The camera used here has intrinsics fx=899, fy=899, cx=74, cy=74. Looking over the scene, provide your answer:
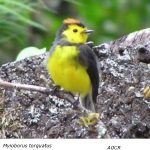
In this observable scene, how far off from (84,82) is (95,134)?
0.20m

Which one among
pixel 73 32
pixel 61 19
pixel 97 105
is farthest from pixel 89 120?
pixel 61 19

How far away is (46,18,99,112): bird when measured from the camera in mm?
2855

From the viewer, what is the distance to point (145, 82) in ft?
9.82

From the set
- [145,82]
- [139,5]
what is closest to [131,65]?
[145,82]

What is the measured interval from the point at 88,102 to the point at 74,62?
0.16m

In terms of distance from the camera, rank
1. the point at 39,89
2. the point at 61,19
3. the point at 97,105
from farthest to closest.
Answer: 1. the point at 61,19
2. the point at 97,105
3. the point at 39,89

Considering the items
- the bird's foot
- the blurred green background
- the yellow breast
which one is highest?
the blurred green background

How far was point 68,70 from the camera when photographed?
285 centimetres

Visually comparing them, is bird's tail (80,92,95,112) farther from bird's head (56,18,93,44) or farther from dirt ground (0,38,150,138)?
bird's head (56,18,93,44)

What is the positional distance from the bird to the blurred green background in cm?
71

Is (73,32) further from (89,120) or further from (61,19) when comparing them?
(61,19)

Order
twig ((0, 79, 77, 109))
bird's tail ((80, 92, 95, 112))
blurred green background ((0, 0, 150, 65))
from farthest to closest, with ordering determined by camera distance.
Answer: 1. blurred green background ((0, 0, 150, 65))
2. bird's tail ((80, 92, 95, 112))
3. twig ((0, 79, 77, 109))

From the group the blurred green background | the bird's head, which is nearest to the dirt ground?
the bird's head

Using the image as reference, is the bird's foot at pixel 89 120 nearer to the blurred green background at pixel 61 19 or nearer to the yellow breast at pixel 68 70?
the yellow breast at pixel 68 70
